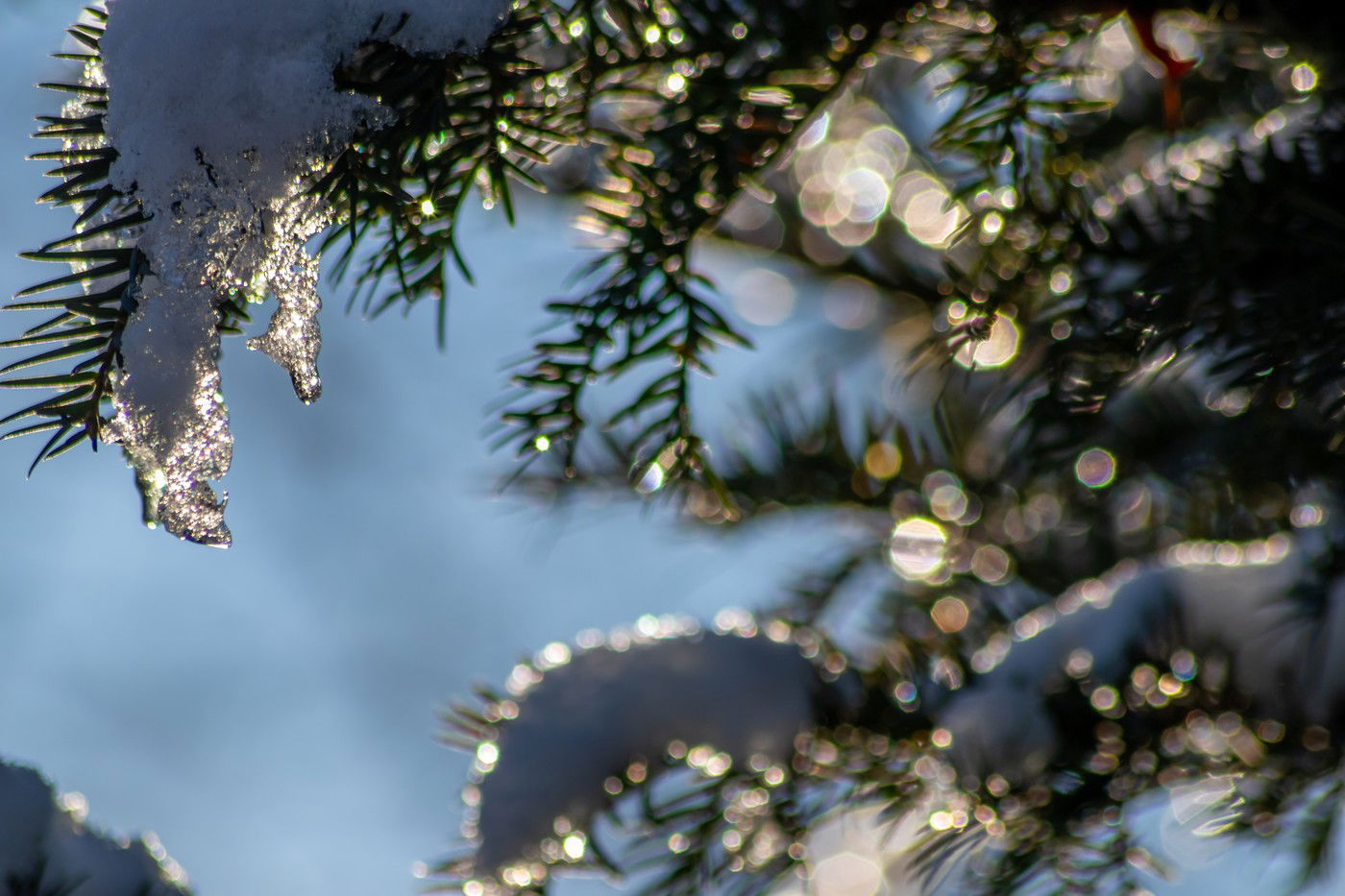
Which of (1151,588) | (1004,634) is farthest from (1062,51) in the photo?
(1004,634)

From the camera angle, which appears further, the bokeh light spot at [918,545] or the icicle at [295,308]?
the bokeh light spot at [918,545]

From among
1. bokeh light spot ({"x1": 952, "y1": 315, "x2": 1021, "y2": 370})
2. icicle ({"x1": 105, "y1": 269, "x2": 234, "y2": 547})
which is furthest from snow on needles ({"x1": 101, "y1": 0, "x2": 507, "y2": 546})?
bokeh light spot ({"x1": 952, "y1": 315, "x2": 1021, "y2": 370})

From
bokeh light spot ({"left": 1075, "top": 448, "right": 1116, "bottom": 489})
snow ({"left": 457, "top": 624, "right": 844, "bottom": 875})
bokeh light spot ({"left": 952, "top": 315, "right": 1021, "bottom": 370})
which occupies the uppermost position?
bokeh light spot ({"left": 952, "top": 315, "right": 1021, "bottom": 370})

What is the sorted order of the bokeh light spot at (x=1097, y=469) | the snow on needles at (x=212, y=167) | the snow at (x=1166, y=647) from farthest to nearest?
1. the bokeh light spot at (x=1097, y=469)
2. the snow at (x=1166, y=647)
3. the snow on needles at (x=212, y=167)

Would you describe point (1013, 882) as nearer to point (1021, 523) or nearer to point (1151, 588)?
point (1151, 588)

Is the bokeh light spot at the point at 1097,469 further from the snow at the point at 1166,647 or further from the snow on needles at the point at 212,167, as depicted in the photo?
the snow on needles at the point at 212,167

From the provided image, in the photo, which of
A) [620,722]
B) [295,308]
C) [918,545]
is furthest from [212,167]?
[918,545]

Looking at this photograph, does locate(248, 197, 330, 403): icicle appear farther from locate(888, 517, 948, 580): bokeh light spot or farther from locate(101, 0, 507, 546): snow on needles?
locate(888, 517, 948, 580): bokeh light spot

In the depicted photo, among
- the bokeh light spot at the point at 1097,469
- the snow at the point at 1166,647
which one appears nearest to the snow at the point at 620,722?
the snow at the point at 1166,647
